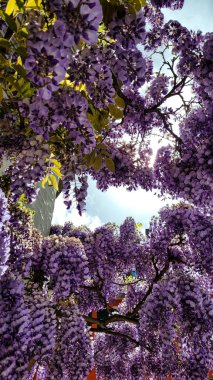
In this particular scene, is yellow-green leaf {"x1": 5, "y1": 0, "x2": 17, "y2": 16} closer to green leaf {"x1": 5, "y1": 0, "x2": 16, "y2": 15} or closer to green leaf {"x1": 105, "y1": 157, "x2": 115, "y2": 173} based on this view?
green leaf {"x1": 5, "y1": 0, "x2": 16, "y2": 15}

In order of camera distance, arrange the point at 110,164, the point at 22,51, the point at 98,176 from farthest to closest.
A: 1. the point at 98,176
2. the point at 110,164
3. the point at 22,51

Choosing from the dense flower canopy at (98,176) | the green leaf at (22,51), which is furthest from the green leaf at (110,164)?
the green leaf at (22,51)

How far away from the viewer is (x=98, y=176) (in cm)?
594

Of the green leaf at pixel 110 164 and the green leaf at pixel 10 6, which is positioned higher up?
the green leaf at pixel 110 164

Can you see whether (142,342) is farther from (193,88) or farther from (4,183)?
(193,88)

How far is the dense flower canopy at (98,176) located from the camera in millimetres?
2057

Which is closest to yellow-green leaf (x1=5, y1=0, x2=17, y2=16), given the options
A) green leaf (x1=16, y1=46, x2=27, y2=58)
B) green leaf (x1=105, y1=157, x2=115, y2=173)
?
green leaf (x1=16, y1=46, x2=27, y2=58)

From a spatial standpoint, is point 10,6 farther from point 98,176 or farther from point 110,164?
point 98,176

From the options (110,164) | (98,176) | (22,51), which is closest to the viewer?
(22,51)

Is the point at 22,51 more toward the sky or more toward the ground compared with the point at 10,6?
more toward the ground

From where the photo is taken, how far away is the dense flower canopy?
2.06 meters

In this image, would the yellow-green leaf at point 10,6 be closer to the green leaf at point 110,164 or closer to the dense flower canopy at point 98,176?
the dense flower canopy at point 98,176

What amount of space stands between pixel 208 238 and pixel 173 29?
306cm

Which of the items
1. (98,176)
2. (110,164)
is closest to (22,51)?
(110,164)
